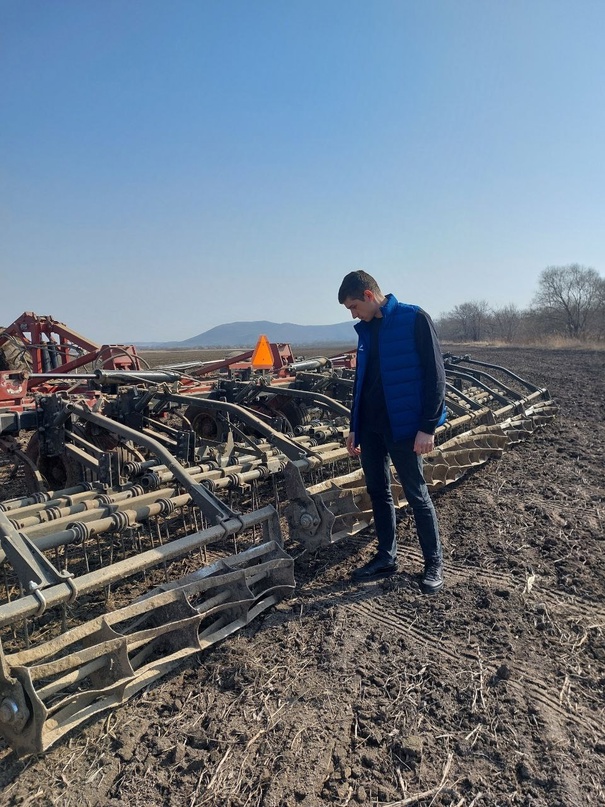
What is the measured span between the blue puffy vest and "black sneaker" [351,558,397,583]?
0.83m

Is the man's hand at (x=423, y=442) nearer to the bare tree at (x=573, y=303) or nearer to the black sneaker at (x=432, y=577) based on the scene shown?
the black sneaker at (x=432, y=577)

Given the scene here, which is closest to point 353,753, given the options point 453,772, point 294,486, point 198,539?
point 453,772

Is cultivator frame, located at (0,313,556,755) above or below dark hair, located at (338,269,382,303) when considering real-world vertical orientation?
below

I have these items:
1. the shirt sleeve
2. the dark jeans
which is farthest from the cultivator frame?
the shirt sleeve

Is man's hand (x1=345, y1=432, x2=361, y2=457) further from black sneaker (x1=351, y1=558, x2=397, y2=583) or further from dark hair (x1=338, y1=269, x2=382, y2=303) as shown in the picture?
dark hair (x1=338, y1=269, x2=382, y2=303)

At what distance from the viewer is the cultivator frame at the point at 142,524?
2111 mm

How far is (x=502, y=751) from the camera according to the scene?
76.3 inches

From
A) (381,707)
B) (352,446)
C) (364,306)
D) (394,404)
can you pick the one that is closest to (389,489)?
(352,446)

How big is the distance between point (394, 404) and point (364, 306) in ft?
1.94

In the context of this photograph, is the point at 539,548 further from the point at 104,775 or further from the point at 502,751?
the point at 104,775

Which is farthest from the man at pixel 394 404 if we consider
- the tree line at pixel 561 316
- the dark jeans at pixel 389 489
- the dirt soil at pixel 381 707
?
the tree line at pixel 561 316

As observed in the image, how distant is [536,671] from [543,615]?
490 millimetres

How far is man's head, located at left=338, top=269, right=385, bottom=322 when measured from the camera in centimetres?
311

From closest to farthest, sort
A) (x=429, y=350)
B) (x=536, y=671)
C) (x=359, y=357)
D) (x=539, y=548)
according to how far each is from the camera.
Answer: (x=536, y=671) → (x=429, y=350) → (x=359, y=357) → (x=539, y=548)
